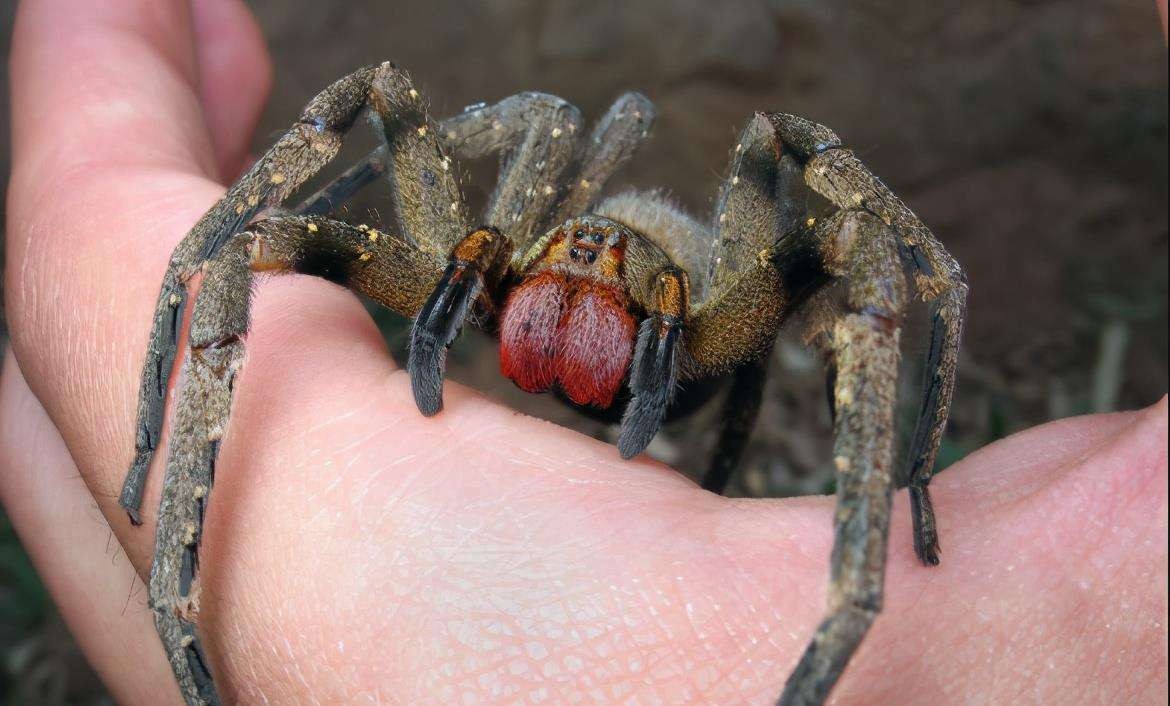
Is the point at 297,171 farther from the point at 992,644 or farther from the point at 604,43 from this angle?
the point at 604,43

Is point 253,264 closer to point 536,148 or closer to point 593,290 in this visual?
point 593,290

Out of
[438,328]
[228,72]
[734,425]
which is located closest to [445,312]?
[438,328]

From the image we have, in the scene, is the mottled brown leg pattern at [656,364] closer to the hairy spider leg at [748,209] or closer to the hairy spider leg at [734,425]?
the hairy spider leg at [748,209]

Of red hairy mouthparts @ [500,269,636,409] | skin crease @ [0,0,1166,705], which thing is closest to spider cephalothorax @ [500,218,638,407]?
red hairy mouthparts @ [500,269,636,409]

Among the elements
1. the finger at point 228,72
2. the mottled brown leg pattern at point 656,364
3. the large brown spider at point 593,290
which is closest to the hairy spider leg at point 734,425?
the large brown spider at point 593,290

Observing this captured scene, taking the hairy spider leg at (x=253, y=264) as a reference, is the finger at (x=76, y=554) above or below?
below

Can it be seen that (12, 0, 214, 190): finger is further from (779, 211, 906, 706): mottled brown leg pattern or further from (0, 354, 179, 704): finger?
(779, 211, 906, 706): mottled brown leg pattern

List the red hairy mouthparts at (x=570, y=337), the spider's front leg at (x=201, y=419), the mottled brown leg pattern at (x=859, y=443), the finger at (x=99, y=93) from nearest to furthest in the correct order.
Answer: the mottled brown leg pattern at (x=859, y=443)
the spider's front leg at (x=201, y=419)
the red hairy mouthparts at (x=570, y=337)
the finger at (x=99, y=93)
